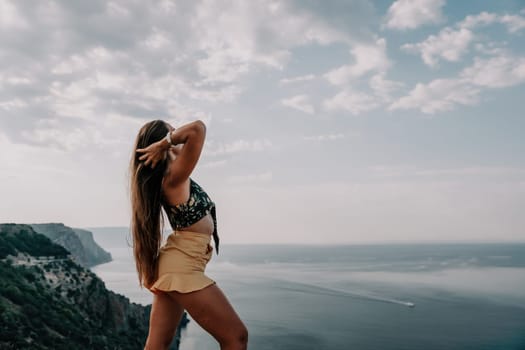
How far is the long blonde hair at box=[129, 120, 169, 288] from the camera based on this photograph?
2.48m

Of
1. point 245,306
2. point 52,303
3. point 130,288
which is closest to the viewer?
point 52,303

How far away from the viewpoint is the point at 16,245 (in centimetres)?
4169

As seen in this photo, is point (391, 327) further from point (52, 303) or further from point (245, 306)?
point (52, 303)

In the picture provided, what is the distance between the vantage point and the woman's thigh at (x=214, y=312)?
7.80 ft

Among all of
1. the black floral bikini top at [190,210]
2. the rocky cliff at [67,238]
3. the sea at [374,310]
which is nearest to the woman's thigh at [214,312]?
the black floral bikini top at [190,210]

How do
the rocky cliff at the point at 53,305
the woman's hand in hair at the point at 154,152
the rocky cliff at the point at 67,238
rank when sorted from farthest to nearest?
the rocky cliff at the point at 67,238, the rocky cliff at the point at 53,305, the woman's hand in hair at the point at 154,152

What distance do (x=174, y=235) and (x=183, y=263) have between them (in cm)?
18

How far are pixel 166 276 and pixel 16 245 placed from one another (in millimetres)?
45359

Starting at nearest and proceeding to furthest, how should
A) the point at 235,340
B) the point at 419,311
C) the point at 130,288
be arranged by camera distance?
1. the point at 235,340
2. the point at 419,311
3. the point at 130,288

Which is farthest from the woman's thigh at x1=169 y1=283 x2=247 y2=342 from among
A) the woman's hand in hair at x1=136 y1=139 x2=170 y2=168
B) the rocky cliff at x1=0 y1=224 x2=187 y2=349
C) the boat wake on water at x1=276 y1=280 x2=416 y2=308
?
the boat wake on water at x1=276 y1=280 x2=416 y2=308

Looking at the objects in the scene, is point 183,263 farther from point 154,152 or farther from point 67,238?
point 67,238

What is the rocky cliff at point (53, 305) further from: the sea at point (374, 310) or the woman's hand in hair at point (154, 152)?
the woman's hand in hair at point (154, 152)

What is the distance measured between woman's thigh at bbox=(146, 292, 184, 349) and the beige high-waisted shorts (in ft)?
0.30

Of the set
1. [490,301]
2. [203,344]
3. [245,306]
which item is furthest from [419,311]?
[203,344]
